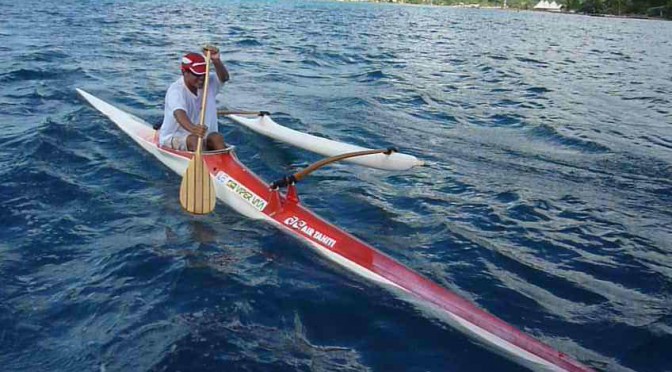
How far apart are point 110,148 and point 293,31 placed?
103 feet

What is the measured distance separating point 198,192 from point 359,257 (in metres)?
2.56

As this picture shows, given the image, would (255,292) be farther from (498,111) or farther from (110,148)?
(498,111)

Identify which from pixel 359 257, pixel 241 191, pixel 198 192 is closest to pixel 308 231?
pixel 359 257

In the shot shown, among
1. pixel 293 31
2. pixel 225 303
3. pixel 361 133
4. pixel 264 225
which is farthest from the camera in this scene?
pixel 293 31

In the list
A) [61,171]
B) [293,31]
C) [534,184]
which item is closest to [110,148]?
[61,171]

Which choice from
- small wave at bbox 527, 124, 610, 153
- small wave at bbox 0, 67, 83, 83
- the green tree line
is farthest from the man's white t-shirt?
the green tree line

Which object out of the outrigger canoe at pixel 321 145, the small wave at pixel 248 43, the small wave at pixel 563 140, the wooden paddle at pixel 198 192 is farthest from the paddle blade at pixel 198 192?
the small wave at pixel 248 43

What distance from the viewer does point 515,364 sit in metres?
4.94

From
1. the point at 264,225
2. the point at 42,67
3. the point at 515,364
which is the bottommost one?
the point at 515,364

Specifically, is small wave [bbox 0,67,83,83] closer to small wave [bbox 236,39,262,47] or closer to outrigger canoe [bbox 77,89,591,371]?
outrigger canoe [bbox 77,89,591,371]

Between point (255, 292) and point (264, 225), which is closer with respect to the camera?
point (255, 292)

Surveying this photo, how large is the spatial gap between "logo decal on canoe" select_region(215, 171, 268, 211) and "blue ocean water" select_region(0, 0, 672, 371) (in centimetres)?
27

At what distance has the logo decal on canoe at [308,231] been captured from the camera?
6691mm

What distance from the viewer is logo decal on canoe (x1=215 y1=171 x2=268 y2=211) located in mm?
7609
